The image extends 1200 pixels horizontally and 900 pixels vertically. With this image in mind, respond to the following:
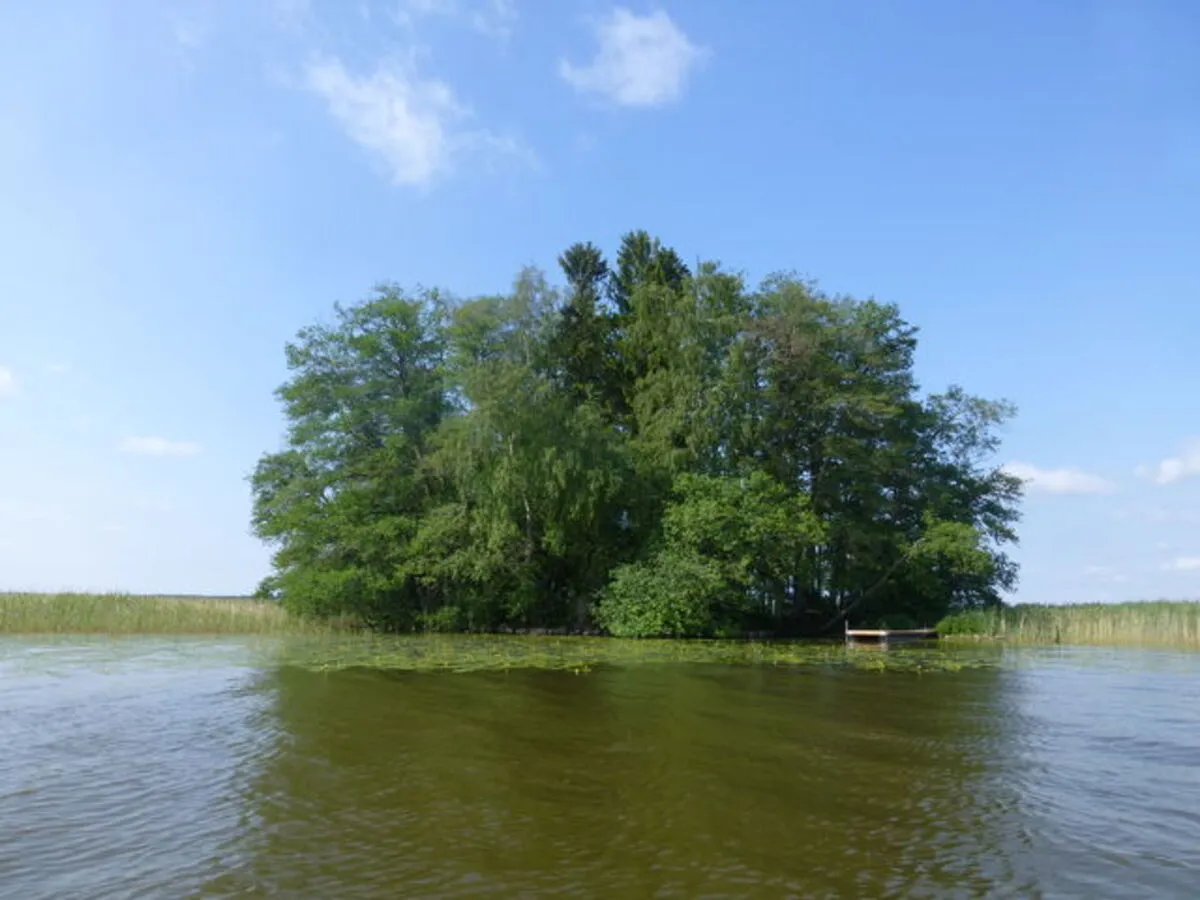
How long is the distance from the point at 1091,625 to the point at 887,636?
7.66m

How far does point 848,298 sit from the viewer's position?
137 ft

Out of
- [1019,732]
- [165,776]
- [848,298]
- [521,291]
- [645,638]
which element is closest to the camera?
[165,776]

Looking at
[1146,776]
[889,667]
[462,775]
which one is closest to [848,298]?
[889,667]

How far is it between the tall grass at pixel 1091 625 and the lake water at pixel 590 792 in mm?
16246

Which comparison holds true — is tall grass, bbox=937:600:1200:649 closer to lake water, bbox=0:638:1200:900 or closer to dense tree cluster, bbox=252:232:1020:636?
dense tree cluster, bbox=252:232:1020:636

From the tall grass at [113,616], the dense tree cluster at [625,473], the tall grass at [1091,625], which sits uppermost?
the dense tree cluster at [625,473]

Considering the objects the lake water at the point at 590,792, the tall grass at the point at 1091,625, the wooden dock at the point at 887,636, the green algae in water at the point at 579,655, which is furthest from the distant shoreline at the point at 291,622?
the lake water at the point at 590,792

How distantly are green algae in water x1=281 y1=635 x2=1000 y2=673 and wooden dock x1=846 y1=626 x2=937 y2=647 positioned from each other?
247 cm

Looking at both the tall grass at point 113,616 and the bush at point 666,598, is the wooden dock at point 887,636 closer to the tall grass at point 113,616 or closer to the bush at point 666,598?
the bush at point 666,598

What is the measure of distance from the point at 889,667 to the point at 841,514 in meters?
17.9

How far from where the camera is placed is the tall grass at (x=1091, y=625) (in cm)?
3039

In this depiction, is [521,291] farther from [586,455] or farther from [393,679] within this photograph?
[393,679]

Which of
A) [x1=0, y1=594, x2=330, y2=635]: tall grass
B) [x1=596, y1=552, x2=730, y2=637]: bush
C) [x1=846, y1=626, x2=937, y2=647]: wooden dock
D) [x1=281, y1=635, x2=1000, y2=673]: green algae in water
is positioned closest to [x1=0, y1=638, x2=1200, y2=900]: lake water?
[x1=281, y1=635, x2=1000, y2=673]: green algae in water

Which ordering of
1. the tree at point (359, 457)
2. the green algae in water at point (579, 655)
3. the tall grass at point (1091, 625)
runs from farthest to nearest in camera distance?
the tree at point (359, 457)
the tall grass at point (1091, 625)
the green algae in water at point (579, 655)
